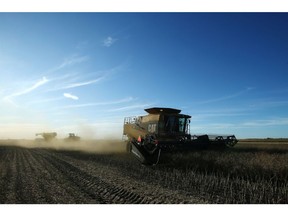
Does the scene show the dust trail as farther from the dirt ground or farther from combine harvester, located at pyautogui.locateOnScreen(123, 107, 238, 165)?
the dirt ground

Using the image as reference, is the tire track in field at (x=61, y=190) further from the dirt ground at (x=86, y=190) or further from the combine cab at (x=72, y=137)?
the combine cab at (x=72, y=137)

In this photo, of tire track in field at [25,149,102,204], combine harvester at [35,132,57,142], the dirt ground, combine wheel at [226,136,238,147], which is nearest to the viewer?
the dirt ground

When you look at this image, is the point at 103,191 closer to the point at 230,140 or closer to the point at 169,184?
the point at 169,184

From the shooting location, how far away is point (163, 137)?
23922 mm

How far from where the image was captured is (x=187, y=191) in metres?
11.4

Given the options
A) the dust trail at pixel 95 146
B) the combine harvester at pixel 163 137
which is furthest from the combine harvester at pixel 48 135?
the combine harvester at pixel 163 137

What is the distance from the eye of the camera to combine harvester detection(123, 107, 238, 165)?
19594mm

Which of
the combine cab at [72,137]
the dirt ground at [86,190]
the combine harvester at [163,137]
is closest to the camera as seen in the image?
the dirt ground at [86,190]

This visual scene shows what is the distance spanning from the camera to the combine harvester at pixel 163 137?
19.6 metres

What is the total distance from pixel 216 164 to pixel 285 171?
3.84m

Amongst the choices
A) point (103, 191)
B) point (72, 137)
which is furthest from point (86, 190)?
point (72, 137)

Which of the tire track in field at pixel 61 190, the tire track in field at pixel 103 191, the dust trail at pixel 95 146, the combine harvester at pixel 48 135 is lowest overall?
the tire track in field at pixel 61 190

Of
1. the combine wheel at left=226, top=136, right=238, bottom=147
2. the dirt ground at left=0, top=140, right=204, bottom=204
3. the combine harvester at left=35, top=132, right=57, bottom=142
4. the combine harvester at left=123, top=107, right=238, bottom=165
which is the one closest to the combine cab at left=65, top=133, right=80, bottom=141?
the combine harvester at left=35, top=132, right=57, bottom=142
